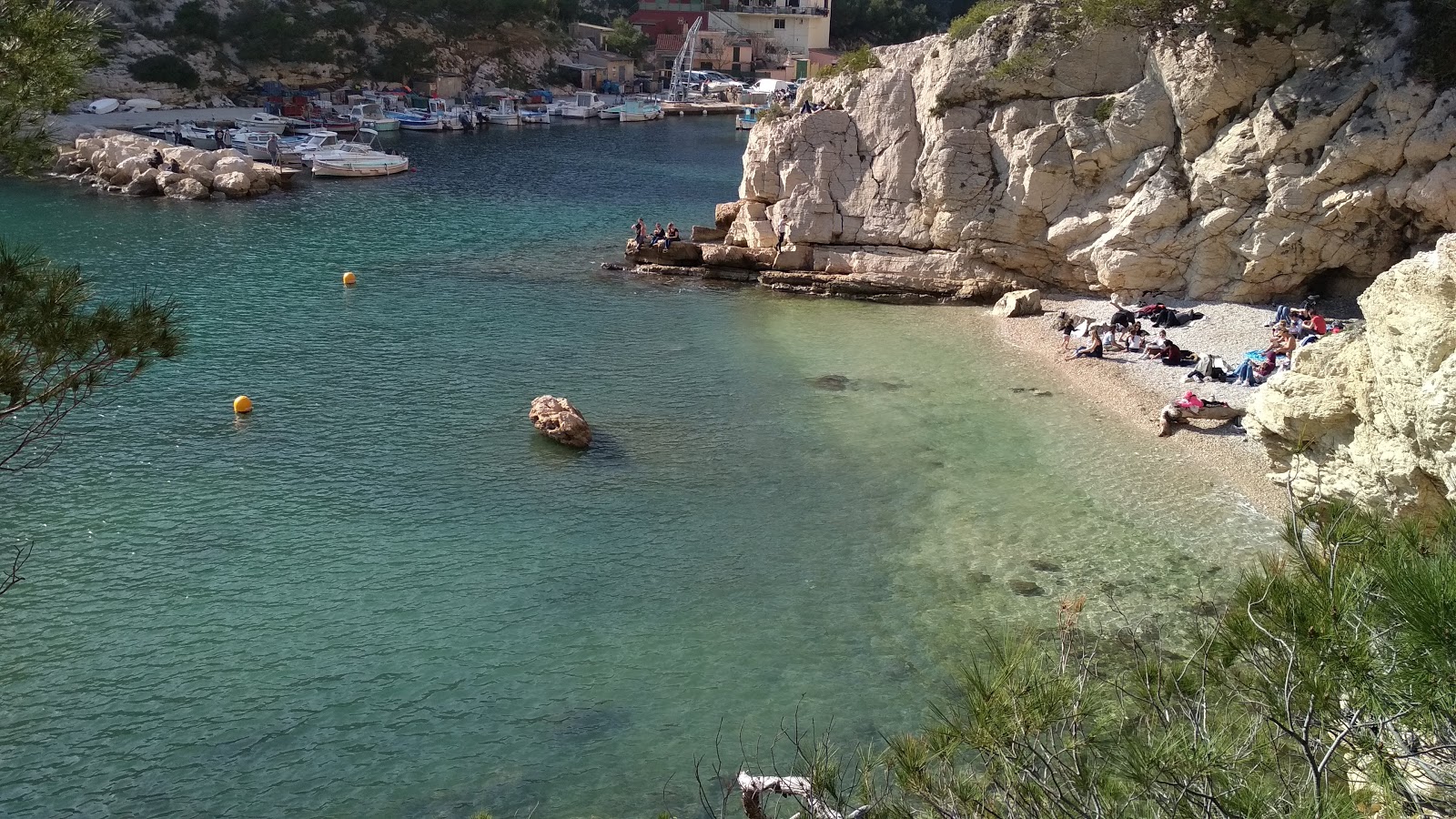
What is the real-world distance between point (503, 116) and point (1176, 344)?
61852 millimetres

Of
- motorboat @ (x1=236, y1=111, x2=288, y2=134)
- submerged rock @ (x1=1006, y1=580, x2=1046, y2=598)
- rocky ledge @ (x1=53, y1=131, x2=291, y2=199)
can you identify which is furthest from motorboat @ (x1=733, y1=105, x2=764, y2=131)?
submerged rock @ (x1=1006, y1=580, x2=1046, y2=598)

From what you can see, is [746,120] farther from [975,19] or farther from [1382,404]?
[1382,404]

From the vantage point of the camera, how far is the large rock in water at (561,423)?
23.8 metres

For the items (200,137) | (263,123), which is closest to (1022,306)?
(200,137)

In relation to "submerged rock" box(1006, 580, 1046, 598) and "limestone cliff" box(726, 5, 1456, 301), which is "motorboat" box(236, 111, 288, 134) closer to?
"limestone cliff" box(726, 5, 1456, 301)

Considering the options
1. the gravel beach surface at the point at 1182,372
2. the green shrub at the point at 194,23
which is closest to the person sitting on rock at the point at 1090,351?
the gravel beach surface at the point at 1182,372

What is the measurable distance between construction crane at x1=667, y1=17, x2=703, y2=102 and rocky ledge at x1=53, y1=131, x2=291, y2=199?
170 feet

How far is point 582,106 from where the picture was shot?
284 feet

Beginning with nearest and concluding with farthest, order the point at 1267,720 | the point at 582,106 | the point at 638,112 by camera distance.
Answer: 1. the point at 1267,720
2. the point at 638,112
3. the point at 582,106

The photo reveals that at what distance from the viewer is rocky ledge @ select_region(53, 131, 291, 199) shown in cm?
4972

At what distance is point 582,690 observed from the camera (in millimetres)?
15695

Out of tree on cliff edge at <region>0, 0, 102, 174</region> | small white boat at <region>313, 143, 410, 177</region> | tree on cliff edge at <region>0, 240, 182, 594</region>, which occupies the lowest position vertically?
small white boat at <region>313, 143, 410, 177</region>

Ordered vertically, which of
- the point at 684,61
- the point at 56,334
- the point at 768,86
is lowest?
the point at 56,334

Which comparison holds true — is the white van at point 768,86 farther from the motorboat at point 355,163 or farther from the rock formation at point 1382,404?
the rock formation at point 1382,404
